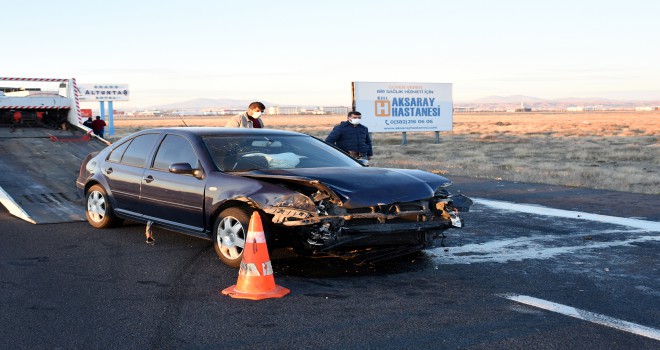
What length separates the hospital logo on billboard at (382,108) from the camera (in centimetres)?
3505

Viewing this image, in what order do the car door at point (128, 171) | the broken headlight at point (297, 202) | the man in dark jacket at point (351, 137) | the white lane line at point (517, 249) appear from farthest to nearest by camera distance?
the man in dark jacket at point (351, 137), the car door at point (128, 171), the white lane line at point (517, 249), the broken headlight at point (297, 202)

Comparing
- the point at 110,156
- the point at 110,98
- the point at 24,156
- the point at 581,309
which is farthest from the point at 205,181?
the point at 110,98

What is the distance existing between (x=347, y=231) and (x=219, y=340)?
194 cm

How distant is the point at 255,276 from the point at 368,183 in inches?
58.3

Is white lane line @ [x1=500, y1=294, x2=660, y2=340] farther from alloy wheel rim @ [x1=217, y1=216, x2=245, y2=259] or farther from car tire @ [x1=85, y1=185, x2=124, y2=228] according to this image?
car tire @ [x1=85, y1=185, x2=124, y2=228]

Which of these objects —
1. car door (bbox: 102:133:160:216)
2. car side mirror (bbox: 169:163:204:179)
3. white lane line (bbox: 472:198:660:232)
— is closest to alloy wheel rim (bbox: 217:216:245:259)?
car side mirror (bbox: 169:163:204:179)

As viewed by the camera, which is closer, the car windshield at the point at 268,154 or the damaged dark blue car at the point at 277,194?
the damaged dark blue car at the point at 277,194

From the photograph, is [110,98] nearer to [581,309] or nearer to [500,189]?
[500,189]

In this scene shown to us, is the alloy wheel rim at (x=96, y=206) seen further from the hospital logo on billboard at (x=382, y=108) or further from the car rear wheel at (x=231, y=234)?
the hospital logo on billboard at (x=382, y=108)

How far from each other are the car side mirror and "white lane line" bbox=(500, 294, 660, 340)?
129 inches

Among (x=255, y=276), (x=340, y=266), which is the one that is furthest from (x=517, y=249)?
(x=255, y=276)

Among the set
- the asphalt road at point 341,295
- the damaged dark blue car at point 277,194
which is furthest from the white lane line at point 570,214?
the damaged dark blue car at point 277,194

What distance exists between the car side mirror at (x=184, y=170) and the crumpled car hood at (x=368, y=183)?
67 cm

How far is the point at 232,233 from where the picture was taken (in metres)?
6.93
